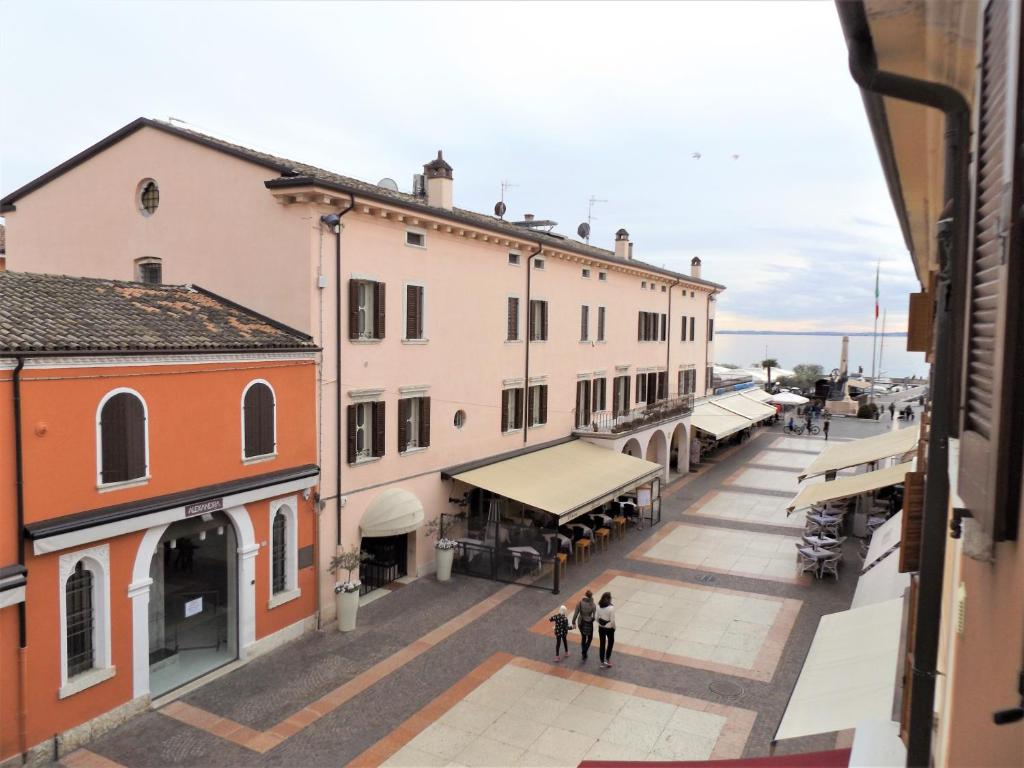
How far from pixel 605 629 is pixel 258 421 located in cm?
757

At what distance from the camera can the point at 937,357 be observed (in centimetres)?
370

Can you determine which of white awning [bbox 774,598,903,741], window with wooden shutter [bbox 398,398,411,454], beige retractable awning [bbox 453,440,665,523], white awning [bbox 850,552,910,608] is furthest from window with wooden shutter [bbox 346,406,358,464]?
white awning [bbox 850,552,910,608]

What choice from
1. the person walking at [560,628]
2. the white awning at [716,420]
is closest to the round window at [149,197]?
the person walking at [560,628]

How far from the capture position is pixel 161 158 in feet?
55.6

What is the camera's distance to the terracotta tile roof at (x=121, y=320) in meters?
10.7

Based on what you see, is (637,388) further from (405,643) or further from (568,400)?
(405,643)

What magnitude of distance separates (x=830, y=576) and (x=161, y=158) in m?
19.4

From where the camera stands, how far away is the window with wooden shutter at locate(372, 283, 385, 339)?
55.0 feet

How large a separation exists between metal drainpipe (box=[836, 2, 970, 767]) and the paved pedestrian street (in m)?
7.79

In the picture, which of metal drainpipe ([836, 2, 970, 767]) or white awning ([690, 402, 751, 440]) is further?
white awning ([690, 402, 751, 440])

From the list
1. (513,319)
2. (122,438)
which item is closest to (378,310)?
(513,319)

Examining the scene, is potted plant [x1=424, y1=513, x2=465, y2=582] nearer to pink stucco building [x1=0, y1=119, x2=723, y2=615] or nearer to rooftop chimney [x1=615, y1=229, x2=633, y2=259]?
pink stucco building [x1=0, y1=119, x2=723, y2=615]

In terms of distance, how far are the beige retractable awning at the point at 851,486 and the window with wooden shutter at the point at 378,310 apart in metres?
11.2

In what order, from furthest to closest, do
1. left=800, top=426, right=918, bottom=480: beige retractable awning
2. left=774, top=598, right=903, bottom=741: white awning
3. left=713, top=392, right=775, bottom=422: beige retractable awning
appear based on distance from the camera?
left=713, top=392, right=775, bottom=422: beige retractable awning → left=800, top=426, right=918, bottom=480: beige retractable awning → left=774, top=598, right=903, bottom=741: white awning
